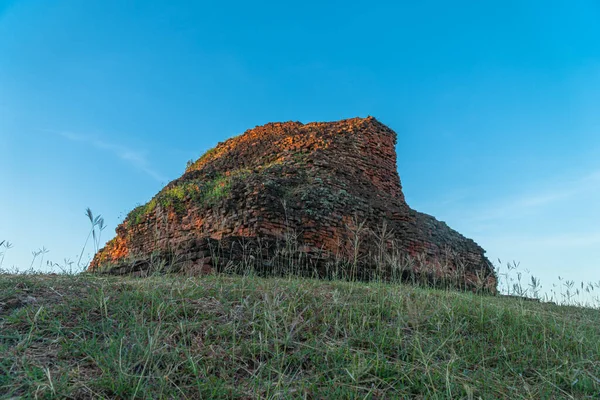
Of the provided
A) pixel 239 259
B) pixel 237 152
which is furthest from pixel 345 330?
pixel 237 152

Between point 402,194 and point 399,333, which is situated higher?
point 402,194

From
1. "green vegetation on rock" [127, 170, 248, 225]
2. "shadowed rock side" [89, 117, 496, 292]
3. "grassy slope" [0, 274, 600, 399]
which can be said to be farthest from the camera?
"green vegetation on rock" [127, 170, 248, 225]

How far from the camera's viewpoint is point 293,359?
3.19 meters

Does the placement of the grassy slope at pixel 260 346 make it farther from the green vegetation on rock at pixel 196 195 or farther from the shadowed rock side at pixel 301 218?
the green vegetation on rock at pixel 196 195

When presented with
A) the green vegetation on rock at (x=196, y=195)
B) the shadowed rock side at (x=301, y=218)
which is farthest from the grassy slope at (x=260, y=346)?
the green vegetation on rock at (x=196, y=195)

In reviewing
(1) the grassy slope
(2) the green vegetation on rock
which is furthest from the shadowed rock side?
(1) the grassy slope

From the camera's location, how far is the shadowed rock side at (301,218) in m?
7.87

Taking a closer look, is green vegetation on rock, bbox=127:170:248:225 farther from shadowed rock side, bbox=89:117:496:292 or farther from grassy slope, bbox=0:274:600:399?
grassy slope, bbox=0:274:600:399

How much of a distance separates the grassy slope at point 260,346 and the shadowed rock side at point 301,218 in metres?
2.14

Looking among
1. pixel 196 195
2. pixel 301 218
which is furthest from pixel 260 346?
pixel 196 195

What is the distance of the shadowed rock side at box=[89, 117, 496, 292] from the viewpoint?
7871 millimetres

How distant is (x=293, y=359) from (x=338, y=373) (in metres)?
0.35

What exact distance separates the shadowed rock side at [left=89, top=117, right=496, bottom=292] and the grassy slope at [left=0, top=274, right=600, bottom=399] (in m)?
2.14

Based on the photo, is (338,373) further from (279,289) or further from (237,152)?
(237,152)
